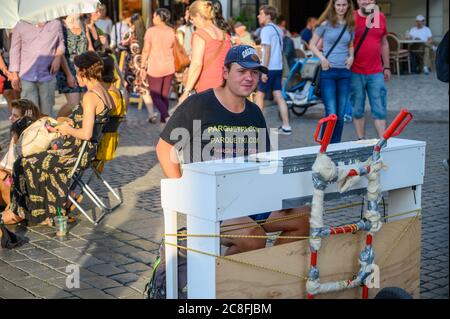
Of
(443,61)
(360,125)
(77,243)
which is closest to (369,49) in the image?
(360,125)

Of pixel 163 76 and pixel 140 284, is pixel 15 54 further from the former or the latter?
pixel 140 284

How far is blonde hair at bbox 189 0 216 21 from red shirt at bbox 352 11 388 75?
180cm

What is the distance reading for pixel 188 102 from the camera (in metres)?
4.88

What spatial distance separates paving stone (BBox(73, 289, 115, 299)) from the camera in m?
5.30

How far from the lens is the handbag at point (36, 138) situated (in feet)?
23.6

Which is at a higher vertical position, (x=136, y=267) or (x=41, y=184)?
(x=41, y=184)

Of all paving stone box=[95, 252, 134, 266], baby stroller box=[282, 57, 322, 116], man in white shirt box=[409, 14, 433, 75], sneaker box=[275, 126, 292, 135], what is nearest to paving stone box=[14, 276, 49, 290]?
paving stone box=[95, 252, 134, 266]

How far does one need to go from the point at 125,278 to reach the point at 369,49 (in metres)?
4.95

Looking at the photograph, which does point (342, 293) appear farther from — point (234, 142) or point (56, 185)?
point (56, 185)

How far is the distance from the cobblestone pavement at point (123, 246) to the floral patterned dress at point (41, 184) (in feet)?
0.53

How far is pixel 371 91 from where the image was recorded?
31.8 ft

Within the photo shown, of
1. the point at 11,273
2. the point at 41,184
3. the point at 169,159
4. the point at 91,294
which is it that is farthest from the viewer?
the point at 41,184

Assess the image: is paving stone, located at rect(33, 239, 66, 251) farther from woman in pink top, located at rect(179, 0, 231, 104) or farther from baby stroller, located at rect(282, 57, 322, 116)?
baby stroller, located at rect(282, 57, 322, 116)
